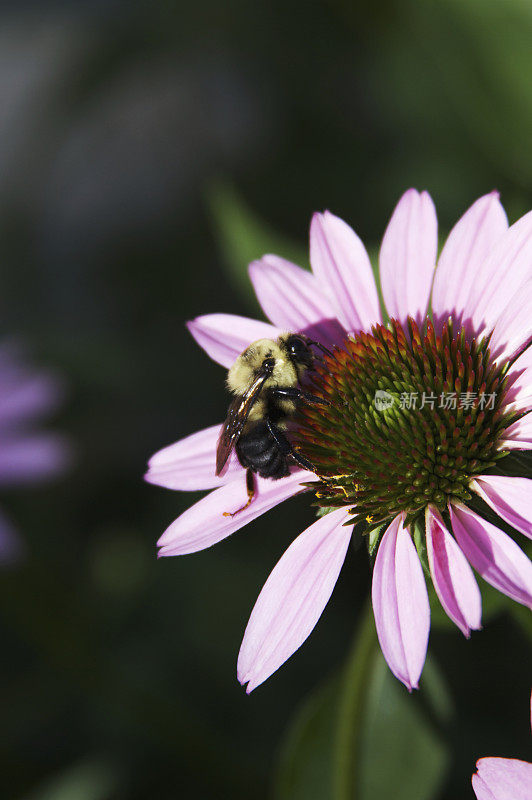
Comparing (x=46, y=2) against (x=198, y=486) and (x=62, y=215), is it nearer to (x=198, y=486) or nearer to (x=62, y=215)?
(x=62, y=215)

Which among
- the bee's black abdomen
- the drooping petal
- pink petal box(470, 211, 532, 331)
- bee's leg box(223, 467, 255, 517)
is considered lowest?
bee's leg box(223, 467, 255, 517)

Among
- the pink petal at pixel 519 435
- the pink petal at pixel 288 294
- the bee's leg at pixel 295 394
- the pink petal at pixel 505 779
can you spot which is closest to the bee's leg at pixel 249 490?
the bee's leg at pixel 295 394

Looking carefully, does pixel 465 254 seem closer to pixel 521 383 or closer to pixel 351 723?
pixel 521 383

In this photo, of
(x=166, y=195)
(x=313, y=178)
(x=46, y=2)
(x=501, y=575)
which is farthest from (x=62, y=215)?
(x=501, y=575)

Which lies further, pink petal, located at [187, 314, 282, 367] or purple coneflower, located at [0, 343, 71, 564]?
purple coneflower, located at [0, 343, 71, 564]

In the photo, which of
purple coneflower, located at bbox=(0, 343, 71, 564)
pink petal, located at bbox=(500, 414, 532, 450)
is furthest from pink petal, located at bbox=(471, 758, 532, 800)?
purple coneflower, located at bbox=(0, 343, 71, 564)

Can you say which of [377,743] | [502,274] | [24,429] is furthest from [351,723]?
[24,429]

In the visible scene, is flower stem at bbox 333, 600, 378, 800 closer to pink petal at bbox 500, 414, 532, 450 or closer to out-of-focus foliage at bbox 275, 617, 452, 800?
out-of-focus foliage at bbox 275, 617, 452, 800
